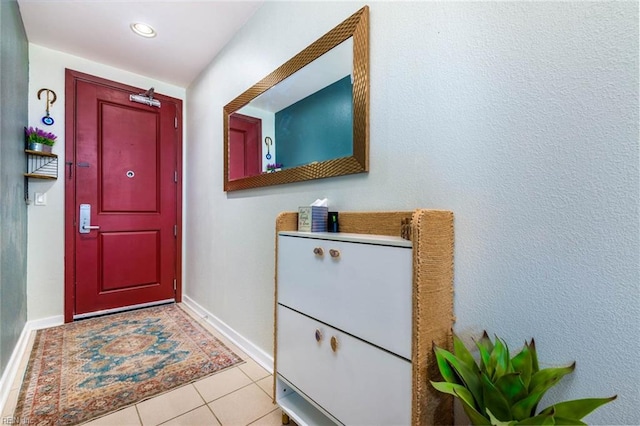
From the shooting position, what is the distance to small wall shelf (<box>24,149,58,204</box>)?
7.61ft

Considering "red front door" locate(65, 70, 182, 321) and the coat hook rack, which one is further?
"red front door" locate(65, 70, 182, 321)

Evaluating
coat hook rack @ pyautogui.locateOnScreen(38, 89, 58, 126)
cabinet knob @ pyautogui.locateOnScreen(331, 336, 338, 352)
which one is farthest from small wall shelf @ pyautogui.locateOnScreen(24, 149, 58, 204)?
cabinet knob @ pyautogui.locateOnScreen(331, 336, 338, 352)

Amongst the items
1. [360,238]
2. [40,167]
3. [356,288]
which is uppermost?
[40,167]

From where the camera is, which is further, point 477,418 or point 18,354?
point 18,354

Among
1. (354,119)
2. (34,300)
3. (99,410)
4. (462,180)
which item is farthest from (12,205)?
(462,180)

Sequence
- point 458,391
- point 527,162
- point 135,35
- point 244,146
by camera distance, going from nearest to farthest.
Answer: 1. point 458,391
2. point 527,162
3. point 244,146
4. point 135,35

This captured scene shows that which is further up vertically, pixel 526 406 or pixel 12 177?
pixel 12 177

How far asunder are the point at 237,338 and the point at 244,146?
1.48 m

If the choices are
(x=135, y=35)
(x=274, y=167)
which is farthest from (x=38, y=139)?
(x=274, y=167)

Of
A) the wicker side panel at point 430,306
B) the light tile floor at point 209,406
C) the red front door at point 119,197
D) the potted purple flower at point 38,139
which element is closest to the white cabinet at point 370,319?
the wicker side panel at point 430,306

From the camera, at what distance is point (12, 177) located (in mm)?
1827

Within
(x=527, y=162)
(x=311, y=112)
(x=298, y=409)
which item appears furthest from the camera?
(x=311, y=112)

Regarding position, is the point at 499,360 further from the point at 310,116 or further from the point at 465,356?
the point at 310,116

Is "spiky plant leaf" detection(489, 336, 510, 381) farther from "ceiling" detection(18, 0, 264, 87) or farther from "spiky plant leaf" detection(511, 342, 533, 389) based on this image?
"ceiling" detection(18, 0, 264, 87)
